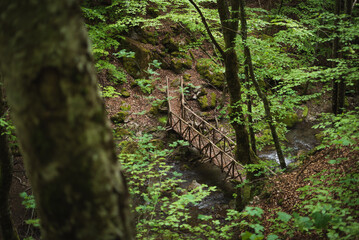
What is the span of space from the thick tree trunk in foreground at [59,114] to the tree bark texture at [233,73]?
4.58 meters

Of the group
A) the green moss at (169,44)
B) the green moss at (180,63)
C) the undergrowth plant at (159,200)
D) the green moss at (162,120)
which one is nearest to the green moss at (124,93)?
the green moss at (162,120)

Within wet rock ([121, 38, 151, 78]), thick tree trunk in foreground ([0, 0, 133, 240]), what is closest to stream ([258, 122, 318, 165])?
wet rock ([121, 38, 151, 78])

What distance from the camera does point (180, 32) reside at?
1416cm

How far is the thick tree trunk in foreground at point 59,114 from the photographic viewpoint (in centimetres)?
84

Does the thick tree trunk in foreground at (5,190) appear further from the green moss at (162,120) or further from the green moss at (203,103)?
the green moss at (203,103)

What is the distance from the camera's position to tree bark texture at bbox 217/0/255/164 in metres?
5.33

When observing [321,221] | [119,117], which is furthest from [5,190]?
[119,117]

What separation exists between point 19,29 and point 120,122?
959cm

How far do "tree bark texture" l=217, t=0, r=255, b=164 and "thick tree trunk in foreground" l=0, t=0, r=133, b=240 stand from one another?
4.58 m

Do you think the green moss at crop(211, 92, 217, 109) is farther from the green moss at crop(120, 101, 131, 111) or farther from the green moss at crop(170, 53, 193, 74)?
the green moss at crop(120, 101, 131, 111)

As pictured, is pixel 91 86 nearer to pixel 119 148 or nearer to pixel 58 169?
pixel 58 169

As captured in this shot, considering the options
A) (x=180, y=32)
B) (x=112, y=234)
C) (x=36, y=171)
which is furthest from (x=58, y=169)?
(x=180, y=32)

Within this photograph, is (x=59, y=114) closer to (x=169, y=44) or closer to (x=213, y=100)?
(x=213, y=100)

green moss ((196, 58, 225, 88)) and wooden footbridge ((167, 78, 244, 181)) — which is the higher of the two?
green moss ((196, 58, 225, 88))
